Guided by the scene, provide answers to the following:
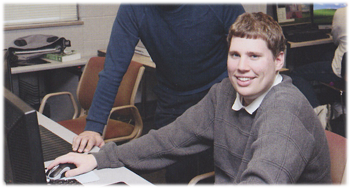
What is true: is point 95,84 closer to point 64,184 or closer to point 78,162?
point 78,162

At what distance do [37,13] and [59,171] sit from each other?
2.44 meters

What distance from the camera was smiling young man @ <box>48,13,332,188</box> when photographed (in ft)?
3.54

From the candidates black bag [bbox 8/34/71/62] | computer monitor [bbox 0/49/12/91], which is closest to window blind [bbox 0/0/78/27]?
black bag [bbox 8/34/71/62]

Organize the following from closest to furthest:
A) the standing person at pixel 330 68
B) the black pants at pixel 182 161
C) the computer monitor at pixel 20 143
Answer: the computer monitor at pixel 20 143 → the black pants at pixel 182 161 → the standing person at pixel 330 68

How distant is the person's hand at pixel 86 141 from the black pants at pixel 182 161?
370 mm

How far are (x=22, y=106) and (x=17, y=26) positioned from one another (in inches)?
107

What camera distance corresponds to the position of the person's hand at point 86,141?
1.55 meters

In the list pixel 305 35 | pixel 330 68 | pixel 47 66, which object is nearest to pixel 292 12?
pixel 305 35

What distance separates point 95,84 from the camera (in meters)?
2.78

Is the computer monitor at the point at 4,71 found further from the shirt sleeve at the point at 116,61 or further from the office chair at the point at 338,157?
the office chair at the point at 338,157

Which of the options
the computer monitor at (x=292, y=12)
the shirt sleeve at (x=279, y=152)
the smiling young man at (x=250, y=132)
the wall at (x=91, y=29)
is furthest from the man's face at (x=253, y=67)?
the computer monitor at (x=292, y=12)

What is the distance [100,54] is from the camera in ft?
12.1

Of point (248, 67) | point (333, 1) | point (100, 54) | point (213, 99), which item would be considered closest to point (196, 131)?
point (213, 99)

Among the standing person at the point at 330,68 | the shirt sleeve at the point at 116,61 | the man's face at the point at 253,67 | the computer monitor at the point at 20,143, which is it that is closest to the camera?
the computer monitor at the point at 20,143
